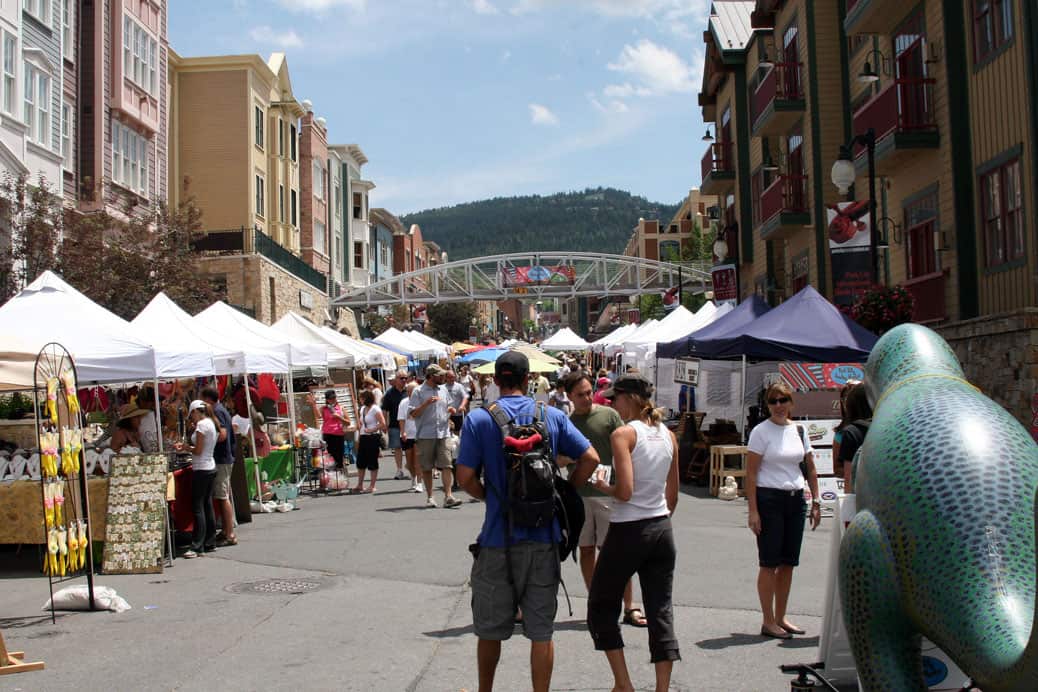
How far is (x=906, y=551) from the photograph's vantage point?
116 inches

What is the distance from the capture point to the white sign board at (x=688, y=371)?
1853cm

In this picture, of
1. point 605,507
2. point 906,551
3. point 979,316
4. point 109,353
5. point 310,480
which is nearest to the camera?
point 906,551

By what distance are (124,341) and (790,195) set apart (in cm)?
1955

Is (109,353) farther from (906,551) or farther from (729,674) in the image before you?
(906,551)

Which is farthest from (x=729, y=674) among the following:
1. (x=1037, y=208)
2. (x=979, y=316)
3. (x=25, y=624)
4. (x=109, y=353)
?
(x=979, y=316)

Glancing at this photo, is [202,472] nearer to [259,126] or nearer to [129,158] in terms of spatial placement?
[129,158]

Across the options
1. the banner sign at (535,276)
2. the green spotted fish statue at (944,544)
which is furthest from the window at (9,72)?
the banner sign at (535,276)

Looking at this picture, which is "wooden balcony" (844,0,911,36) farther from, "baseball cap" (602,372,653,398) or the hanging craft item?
the hanging craft item

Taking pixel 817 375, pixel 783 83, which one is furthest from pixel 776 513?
pixel 783 83

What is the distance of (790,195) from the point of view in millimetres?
26672

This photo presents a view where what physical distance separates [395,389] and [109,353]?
26.1 ft

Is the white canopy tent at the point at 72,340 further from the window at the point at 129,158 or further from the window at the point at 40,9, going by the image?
the window at the point at 129,158

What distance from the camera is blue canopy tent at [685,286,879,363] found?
14.7m

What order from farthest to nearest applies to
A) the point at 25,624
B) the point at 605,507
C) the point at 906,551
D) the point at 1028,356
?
the point at 1028,356, the point at 25,624, the point at 605,507, the point at 906,551
